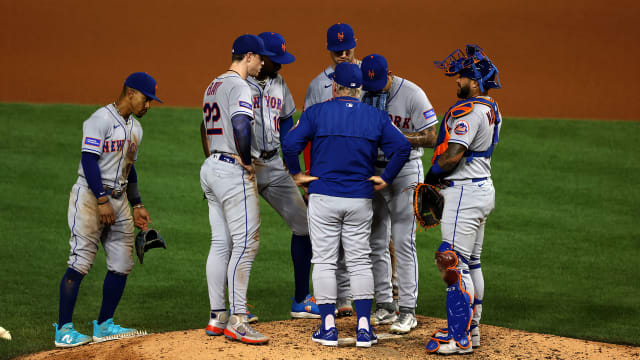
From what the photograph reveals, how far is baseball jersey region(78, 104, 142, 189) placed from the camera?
5062 millimetres

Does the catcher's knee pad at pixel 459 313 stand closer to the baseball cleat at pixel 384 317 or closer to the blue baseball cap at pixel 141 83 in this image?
the baseball cleat at pixel 384 317

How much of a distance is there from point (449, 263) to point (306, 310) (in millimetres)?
1393

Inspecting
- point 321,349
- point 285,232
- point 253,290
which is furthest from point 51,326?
point 285,232

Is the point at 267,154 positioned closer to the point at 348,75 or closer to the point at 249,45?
the point at 249,45

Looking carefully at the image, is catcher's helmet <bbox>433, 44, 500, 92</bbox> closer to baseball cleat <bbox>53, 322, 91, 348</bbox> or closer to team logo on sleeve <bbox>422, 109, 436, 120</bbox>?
team logo on sleeve <bbox>422, 109, 436, 120</bbox>

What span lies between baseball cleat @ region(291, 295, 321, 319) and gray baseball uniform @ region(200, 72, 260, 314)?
824mm

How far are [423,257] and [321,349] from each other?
4.08 metres

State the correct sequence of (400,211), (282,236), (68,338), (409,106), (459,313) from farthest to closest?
1. (282,236)
2. (409,106)
3. (400,211)
4. (68,338)
5. (459,313)

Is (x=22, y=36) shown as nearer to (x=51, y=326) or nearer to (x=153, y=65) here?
(x=153, y=65)

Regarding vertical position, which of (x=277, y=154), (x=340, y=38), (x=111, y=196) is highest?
(x=340, y=38)

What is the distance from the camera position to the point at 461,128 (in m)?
4.77

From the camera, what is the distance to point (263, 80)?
547 cm

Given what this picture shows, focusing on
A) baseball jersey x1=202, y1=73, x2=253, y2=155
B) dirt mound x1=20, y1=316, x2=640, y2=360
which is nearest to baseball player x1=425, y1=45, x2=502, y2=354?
dirt mound x1=20, y1=316, x2=640, y2=360

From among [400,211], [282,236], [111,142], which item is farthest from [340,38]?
[282,236]
